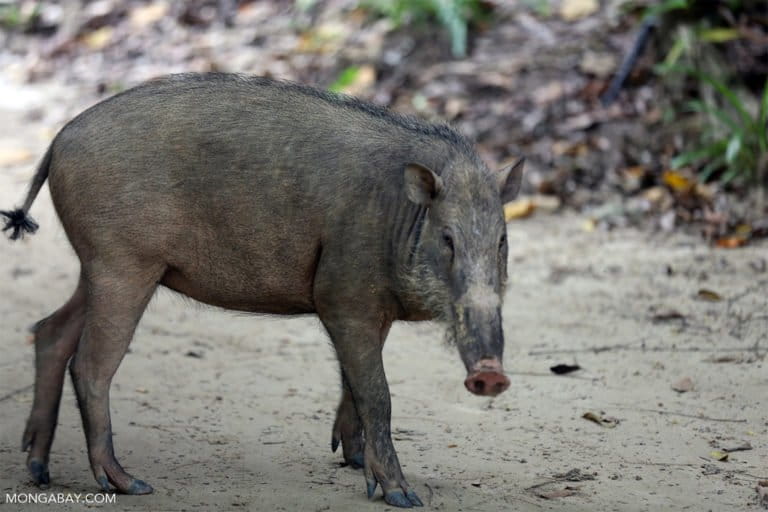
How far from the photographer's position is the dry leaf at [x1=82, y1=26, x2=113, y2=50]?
13320 millimetres

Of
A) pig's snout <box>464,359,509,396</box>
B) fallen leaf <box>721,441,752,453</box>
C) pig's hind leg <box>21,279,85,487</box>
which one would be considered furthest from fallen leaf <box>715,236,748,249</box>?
pig's hind leg <box>21,279,85,487</box>

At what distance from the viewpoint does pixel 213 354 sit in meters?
7.00

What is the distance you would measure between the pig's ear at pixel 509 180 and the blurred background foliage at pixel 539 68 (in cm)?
321

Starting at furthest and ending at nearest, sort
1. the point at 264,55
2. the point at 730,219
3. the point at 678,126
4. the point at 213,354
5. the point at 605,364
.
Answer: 1. the point at 264,55
2. the point at 678,126
3. the point at 730,219
4. the point at 213,354
5. the point at 605,364

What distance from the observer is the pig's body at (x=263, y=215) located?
15.7ft

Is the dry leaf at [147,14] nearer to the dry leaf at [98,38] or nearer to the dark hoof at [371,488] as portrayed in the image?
the dry leaf at [98,38]

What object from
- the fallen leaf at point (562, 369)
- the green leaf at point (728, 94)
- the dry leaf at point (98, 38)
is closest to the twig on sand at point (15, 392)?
the fallen leaf at point (562, 369)

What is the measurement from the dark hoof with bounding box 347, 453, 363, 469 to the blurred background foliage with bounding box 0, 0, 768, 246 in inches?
128

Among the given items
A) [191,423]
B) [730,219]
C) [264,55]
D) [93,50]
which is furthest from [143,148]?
A: [93,50]

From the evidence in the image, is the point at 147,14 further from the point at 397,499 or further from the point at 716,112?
the point at 397,499

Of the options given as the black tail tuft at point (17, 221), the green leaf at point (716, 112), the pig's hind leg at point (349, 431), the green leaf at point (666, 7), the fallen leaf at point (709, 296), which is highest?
the green leaf at point (666, 7)

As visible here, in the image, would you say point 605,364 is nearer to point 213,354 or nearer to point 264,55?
point 213,354

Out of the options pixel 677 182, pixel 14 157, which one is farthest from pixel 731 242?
pixel 14 157

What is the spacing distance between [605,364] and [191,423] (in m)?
2.33
